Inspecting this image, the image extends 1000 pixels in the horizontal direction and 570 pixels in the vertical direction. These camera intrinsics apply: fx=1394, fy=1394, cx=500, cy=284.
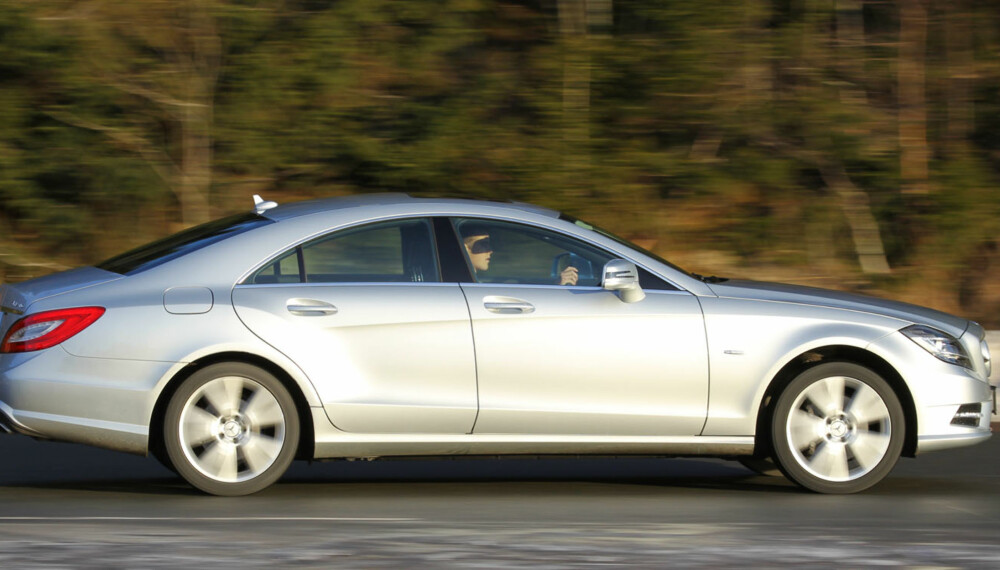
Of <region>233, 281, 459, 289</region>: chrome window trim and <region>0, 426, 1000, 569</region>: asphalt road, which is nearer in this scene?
<region>0, 426, 1000, 569</region>: asphalt road

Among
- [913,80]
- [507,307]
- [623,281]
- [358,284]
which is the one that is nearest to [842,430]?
[623,281]

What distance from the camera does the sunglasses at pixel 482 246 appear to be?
6.77m

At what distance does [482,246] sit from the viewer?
678 cm

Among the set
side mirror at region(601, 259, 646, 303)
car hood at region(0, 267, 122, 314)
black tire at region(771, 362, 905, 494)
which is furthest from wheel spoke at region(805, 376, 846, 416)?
car hood at region(0, 267, 122, 314)

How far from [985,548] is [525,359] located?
7.15 feet

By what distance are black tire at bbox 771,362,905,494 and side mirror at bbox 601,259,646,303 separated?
0.88 metres

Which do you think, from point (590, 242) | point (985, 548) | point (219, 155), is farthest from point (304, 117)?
point (985, 548)

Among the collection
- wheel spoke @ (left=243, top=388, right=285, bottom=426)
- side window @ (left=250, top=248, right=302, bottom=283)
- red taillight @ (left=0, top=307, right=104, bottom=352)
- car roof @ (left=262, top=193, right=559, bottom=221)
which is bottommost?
wheel spoke @ (left=243, top=388, right=285, bottom=426)

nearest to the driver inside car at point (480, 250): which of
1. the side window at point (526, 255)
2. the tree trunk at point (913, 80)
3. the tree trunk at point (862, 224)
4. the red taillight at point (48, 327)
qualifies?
the side window at point (526, 255)

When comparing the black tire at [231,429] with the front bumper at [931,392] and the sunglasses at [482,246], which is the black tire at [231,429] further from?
the front bumper at [931,392]

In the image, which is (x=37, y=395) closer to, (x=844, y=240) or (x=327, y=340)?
(x=327, y=340)

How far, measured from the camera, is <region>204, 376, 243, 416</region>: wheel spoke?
644cm

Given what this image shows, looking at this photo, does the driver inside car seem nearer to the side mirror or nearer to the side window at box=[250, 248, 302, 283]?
the side mirror

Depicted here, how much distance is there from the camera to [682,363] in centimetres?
661
